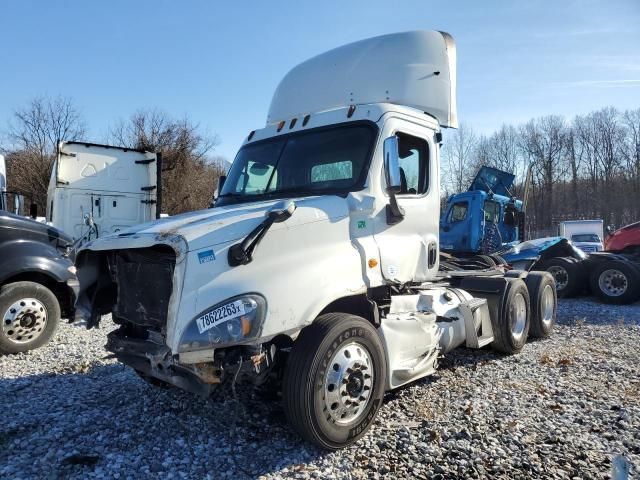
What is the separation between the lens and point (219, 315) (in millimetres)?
3146

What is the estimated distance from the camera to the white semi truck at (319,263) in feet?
10.7

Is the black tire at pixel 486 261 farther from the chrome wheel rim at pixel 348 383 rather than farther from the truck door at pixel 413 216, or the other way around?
the chrome wheel rim at pixel 348 383

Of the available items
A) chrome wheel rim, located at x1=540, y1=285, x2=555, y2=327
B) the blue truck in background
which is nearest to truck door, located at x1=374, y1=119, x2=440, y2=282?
chrome wheel rim, located at x1=540, y1=285, x2=555, y2=327

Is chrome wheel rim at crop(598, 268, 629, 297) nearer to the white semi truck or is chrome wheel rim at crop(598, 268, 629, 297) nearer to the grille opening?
the white semi truck

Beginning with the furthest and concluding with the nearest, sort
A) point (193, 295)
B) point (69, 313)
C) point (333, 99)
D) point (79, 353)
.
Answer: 1. point (69, 313)
2. point (79, 353)
3. point (333, 99)
4. point (193, 295)

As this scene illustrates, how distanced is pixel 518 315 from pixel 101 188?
32.0 ft

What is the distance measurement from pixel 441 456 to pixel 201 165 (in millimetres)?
35276

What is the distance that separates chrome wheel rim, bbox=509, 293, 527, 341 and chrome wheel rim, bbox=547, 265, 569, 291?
588 cm

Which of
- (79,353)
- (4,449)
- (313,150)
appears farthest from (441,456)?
(79,353)

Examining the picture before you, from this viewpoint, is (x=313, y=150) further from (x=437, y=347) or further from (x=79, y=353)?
(x=79, y=353)

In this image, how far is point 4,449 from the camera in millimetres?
3719

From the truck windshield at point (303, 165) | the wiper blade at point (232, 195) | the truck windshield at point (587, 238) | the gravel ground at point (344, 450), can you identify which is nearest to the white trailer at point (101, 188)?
the gravel ground at point (344, 450)

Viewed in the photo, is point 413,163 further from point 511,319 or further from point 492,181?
point 492,181

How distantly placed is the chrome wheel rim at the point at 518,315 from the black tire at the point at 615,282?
615 centimetres
